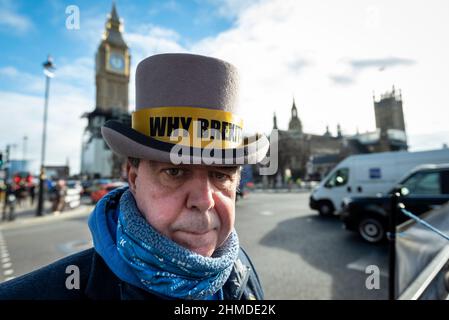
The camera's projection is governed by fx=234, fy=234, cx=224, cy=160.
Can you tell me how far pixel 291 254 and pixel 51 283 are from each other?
5.30 m

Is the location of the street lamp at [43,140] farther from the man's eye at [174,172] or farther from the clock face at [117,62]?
the clock face at [117,62]

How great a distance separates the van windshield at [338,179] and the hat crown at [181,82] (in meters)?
10.2

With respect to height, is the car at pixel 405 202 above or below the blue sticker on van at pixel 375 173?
below

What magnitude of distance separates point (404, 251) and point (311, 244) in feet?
12.9

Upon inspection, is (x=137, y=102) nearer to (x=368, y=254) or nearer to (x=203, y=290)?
(x=203, y=290)

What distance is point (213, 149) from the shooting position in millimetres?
1069

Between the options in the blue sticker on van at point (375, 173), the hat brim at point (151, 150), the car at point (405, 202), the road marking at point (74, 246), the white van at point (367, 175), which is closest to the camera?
the hat brim at point (151, 150)

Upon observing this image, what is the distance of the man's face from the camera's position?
3.26 ft

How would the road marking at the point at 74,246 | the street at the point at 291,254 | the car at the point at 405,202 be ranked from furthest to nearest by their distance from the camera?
the road marking at the point at 74,246, the car at the point at 405,202, the street at the point at 291,254

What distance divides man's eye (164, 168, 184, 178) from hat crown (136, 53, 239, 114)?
320mm

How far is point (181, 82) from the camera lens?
114 cm

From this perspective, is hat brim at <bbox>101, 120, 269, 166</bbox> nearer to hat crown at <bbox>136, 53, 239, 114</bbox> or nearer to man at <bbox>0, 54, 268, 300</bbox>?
man at <bbox>0, 54, 268, 300</bbox>

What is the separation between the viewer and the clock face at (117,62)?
304ft

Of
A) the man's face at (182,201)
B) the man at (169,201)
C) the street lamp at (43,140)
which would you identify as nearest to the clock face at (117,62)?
the street lamp at (43,140)
